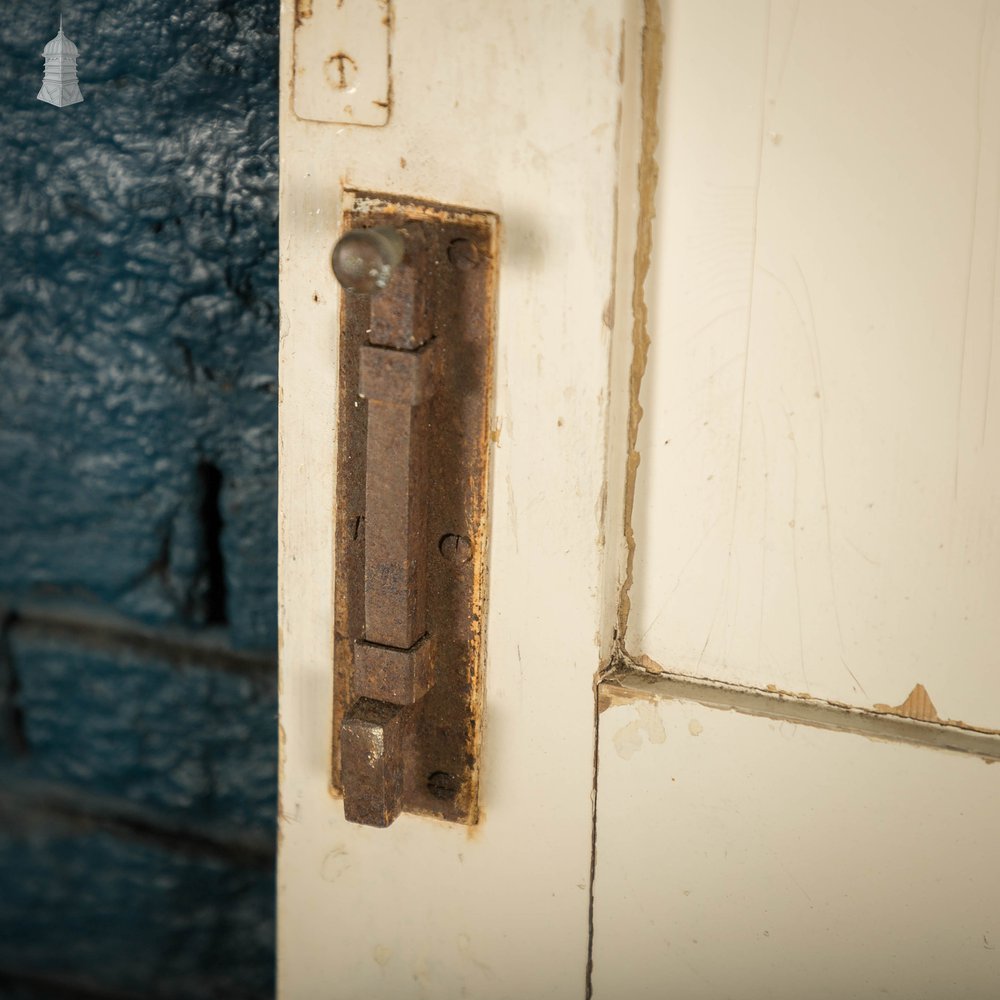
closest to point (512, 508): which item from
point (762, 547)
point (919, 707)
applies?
point (762, 547)

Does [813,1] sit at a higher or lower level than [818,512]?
higher

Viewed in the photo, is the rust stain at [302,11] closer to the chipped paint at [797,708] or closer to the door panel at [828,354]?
the door panel at [828,354]

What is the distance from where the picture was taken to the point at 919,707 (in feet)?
2.59

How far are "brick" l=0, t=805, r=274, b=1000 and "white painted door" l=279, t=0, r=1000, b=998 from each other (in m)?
0.39

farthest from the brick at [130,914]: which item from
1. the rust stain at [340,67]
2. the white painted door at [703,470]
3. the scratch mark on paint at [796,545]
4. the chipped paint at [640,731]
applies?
the rust stain at [340,67]

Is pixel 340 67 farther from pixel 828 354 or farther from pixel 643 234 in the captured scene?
pixel 828 354

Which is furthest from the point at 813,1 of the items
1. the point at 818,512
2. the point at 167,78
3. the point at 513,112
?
the point at 167,78

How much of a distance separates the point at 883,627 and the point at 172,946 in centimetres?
77

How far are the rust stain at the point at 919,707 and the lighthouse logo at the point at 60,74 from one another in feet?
2.39

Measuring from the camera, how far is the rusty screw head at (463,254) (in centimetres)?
77

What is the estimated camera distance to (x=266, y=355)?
3.54ft

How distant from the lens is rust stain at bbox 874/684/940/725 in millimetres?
785

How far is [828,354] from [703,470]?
0.10 metres

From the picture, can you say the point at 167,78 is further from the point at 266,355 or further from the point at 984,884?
the point at 984,884
